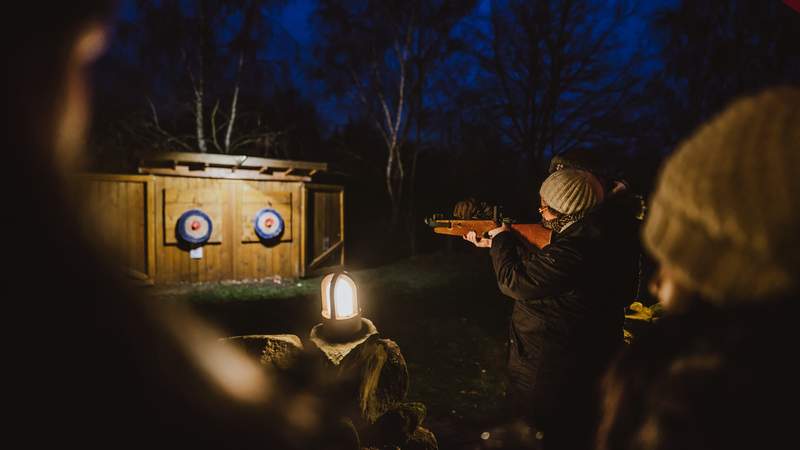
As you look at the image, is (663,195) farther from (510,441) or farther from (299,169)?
(299,169)

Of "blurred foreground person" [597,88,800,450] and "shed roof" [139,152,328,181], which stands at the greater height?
"shed roof" [139,152,328,181]

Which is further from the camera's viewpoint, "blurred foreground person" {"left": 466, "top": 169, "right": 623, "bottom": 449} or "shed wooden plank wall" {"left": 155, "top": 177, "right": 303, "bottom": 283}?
"shed wooden plank wall" {"left": 155, "top": 177, "right": 303, "bottom": 283}

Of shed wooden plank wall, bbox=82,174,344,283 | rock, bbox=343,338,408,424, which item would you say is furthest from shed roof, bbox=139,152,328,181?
rock, bbox=343,338,408,424

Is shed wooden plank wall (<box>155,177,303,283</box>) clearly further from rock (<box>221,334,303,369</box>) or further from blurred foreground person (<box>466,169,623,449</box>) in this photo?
blurred foreground person (<box>466,169,623,449</box>)

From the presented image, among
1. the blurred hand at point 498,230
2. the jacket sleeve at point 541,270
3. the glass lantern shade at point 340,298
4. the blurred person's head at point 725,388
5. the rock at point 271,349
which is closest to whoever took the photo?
the blurred person's head at point 725,388

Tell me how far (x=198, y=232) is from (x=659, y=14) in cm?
1615

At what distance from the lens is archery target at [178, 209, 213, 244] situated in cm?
883

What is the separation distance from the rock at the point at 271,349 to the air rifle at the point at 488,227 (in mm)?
1533

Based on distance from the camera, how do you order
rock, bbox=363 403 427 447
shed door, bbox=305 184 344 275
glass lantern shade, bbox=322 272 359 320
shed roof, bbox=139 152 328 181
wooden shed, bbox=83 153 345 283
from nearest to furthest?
rock, bbox=363 403 427 447
glass lantern shade, bbox=322 272 359 320
shed roof, bbox=139 152 328 181
wooden shed, bbox=83 153 345 283
shed door, bbox=305 184 344 275

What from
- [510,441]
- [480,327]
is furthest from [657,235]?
[480,327]

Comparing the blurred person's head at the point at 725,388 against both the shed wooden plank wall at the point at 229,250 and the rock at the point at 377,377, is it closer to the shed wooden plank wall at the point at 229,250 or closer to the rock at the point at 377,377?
the rock at the point at 377,377

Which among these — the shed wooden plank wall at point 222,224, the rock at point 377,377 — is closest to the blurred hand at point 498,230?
the rock at point 377,377

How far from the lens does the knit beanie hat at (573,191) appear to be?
2207mm

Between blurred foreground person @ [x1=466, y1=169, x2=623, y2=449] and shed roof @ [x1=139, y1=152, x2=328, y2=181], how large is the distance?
7.88 metres
